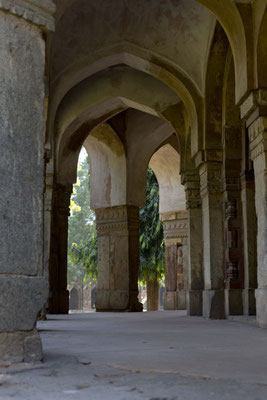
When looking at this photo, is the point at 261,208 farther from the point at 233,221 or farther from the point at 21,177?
the point at 21,177

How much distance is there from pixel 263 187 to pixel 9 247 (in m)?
3.74

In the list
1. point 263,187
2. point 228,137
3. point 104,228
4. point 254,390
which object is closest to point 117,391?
point 254,390

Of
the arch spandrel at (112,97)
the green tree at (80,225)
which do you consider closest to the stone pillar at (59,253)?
the arch spandrel at (112,97)

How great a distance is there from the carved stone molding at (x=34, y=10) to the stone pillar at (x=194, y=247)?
709 centimetres

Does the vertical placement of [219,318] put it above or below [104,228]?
below

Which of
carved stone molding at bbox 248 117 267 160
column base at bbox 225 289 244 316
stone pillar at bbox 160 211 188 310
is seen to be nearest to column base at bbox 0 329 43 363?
carved stone molding at bbox 248 117 267 160

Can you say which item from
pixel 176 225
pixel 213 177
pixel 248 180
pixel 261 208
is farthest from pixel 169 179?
pixel 261 208

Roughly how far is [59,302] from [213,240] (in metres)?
4.31

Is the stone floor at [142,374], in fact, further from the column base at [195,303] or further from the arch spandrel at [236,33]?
the column base at [195,303]

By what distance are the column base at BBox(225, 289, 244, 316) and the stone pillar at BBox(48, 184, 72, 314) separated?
4482 mm

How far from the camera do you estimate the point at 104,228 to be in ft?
45.7

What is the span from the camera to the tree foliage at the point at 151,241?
19.1 metres

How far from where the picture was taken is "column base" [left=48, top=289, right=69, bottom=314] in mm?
11664

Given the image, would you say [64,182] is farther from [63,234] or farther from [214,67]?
[214,67]
